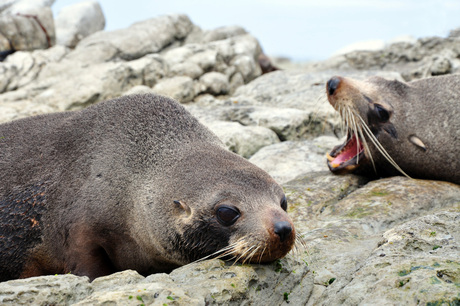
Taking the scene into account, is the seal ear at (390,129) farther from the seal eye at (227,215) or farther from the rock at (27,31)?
the rock at (27,31)

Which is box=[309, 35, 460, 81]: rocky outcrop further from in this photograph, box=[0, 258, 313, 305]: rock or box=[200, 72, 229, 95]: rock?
box=[0, 258, 313, 305]: rock

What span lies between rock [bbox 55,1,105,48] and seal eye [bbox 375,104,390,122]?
→ 49.5ft

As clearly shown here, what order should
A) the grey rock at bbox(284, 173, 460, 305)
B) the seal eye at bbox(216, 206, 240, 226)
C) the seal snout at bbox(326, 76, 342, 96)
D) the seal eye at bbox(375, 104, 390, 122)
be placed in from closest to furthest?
the grey rock at bbox(284, 173, 460, 305) → the seal eye at bbox(216, 206, 240, 226) → the seal eye at bbox(375, 104, 390, 122) → the seal snout at bbox(326, 76, 342, 96)

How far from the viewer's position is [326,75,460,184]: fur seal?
27.3 feet

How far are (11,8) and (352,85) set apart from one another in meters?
18.5

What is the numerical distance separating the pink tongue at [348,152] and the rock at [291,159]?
423mm

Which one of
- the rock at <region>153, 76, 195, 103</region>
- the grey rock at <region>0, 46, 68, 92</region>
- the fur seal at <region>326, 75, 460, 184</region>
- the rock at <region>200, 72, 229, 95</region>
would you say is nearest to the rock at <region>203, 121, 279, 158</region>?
the fur seal at <region>326, 75, 460, 184</region>

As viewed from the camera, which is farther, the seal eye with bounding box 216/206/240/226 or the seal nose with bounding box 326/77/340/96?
the seal nose with bounding box 326/77/340/96

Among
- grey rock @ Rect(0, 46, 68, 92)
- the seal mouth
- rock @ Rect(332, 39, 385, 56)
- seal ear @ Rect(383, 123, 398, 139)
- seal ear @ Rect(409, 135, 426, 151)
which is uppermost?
seal ear @ Rect(383, 123, 398, 139)

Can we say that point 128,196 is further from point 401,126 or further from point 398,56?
point 398,56

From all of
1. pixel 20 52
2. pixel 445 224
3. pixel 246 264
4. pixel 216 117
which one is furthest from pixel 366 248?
pixel 20 52

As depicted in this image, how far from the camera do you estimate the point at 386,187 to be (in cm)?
775

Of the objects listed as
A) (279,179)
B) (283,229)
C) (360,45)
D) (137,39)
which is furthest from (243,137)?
(360,45)

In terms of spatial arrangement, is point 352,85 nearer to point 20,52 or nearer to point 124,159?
point 124,159
